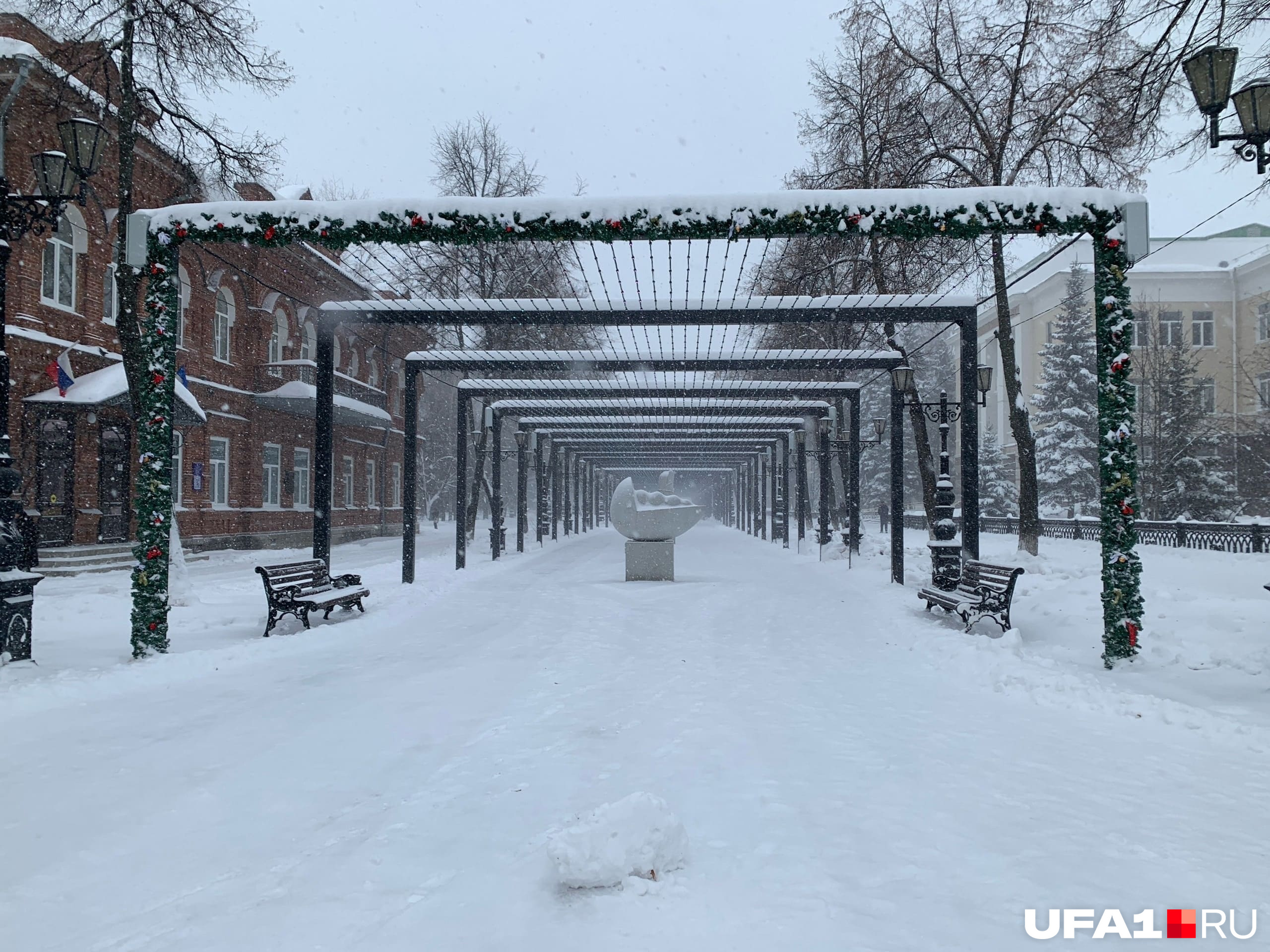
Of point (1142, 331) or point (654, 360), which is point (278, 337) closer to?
point (654, 360)

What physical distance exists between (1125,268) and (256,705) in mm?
8299

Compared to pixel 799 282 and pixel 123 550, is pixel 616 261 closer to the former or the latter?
pixel 799 282

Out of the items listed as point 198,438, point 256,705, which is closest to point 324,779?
point 256,705

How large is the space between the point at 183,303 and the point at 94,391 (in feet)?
16.5

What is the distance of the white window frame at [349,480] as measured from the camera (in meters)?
29.9

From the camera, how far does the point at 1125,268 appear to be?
7.73 m

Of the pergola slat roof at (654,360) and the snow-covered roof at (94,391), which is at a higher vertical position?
the pergola slat roof at (654,360)

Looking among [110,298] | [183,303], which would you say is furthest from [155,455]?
[183,303]

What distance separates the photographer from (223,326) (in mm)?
22375

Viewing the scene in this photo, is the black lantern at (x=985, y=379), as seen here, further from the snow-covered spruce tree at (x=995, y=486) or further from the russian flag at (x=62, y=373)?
the snow-covered spruce tree at (x=995, y=486)

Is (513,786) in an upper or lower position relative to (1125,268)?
lower

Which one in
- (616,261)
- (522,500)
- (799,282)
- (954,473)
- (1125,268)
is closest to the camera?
(1125,268)

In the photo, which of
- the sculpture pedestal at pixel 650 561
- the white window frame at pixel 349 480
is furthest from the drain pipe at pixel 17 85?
the white window frame at pixel 349 480

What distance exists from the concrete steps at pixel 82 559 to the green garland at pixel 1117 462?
16470 mm
